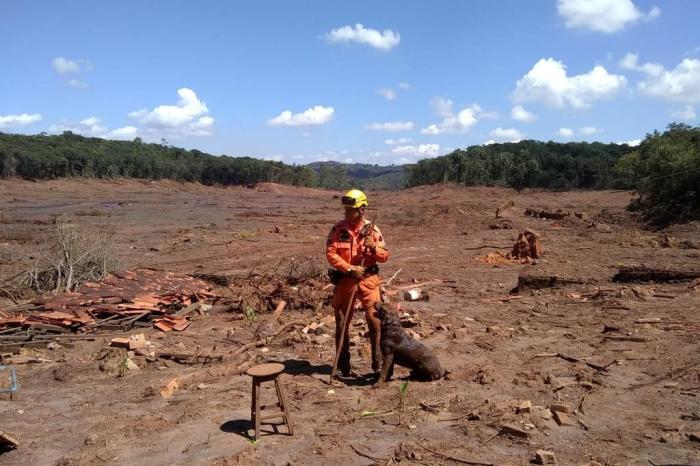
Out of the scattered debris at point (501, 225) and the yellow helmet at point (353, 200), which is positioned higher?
the yellow helmet at point (353, 200)

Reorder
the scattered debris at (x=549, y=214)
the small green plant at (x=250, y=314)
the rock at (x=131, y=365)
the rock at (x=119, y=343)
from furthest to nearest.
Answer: the scattered debris at (x=549, y=214), the small green plant at (x=250, y=314), the rock at (x=119, y=343), the rock at (x=131, y=365)

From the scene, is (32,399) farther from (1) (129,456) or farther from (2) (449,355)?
(2) (449,355)

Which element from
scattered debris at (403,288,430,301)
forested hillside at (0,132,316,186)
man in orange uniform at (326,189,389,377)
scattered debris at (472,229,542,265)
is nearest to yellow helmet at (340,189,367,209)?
man in orange uniform at (326,189,389,377)

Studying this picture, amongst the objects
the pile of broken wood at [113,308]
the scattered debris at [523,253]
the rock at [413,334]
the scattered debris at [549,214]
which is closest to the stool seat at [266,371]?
the rock at [413,334]

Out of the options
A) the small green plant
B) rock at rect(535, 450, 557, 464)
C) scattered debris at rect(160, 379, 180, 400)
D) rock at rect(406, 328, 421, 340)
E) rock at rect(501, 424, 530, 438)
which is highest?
rock at rect(535, 450, 557, 464)

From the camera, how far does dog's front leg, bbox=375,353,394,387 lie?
5.57 meters

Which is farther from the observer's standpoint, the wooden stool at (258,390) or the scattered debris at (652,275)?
the scattered debris at (652,275)

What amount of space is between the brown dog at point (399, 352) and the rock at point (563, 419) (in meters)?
1.38

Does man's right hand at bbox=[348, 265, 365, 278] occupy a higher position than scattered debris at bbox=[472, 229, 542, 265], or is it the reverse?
man's right hand at bbox=[348, 265, 365, 278]

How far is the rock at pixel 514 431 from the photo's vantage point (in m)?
4.34

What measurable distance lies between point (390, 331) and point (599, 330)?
358cm

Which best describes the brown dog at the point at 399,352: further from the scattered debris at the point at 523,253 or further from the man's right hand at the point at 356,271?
the scattered debris at the point at 523,253

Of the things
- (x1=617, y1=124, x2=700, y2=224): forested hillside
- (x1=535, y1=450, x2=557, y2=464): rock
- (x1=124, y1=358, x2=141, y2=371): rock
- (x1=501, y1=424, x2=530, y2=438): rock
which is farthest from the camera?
(x1=617, y1=124, x2=700, y2=224): forested hillside

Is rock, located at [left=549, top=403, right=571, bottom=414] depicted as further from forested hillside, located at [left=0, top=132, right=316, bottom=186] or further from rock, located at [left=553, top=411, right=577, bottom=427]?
forested hillside, located at [left=0, top=132, right=316, bottom=186]
